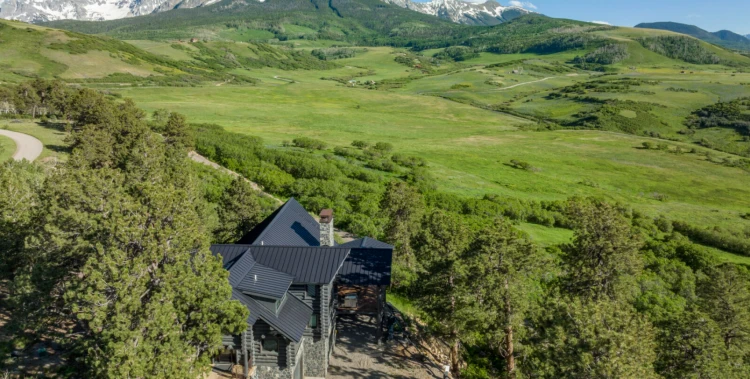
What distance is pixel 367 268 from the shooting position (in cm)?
2828

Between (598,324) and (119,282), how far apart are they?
744 inches

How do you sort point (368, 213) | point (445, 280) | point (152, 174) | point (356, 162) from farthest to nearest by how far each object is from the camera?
1. point (356, 162)
2. point (368, 213)
3. point (152, 174)
4. point (445, 280)

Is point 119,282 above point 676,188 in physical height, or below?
above

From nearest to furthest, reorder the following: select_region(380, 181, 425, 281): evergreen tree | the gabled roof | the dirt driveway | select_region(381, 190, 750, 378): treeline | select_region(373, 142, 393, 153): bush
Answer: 1. select_region(381, 190, 750, 378): treeline
2. the dirt driveway
3. the gabled roof
4. select_region(380, 181, 425, 281): evergreen tree
5. select_region(373, 142, 393, 153): bush

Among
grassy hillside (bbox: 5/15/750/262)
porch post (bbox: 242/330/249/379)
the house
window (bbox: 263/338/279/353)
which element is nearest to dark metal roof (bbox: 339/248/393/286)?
the house

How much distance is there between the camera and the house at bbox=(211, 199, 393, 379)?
2273cm

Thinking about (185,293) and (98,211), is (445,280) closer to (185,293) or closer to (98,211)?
(185,293)

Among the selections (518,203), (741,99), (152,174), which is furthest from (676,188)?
(741,99)

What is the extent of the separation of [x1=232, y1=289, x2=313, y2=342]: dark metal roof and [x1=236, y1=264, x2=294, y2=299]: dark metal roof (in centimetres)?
60

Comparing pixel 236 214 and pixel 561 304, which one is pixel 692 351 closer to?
pixel 561 304

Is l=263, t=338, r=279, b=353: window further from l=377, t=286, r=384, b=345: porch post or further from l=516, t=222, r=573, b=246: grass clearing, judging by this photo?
l=516, t=222, r=573, b=246: grass clearing

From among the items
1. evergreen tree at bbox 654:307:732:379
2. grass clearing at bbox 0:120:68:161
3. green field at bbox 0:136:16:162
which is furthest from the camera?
grass clearing at bbox 0:120:68:161

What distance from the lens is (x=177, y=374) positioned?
15844 millimetres

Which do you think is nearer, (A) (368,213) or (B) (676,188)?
(A) (368,213)
